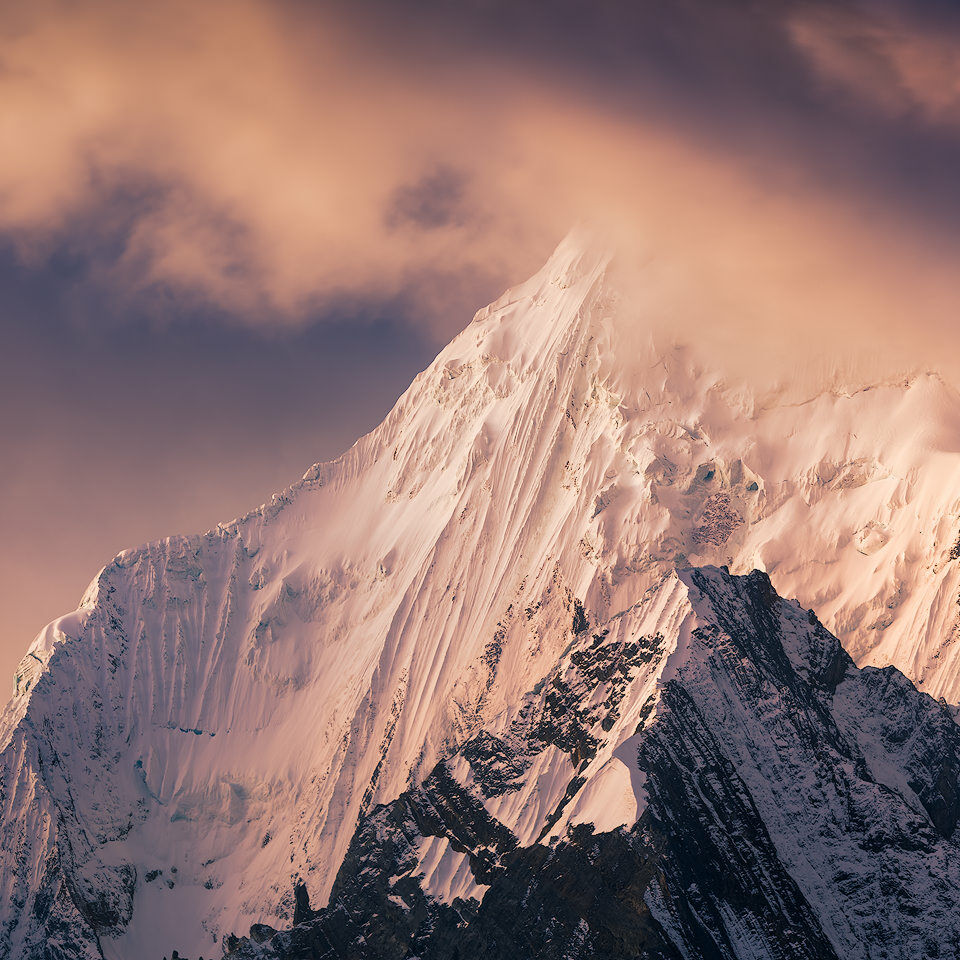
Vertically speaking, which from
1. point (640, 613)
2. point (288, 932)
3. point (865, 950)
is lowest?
point (865, 950)

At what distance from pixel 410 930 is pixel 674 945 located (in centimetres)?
3292

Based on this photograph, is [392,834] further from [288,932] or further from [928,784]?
[928,784]

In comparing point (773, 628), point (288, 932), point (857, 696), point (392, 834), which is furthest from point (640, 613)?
point (288, 932)

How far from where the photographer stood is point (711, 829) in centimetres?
13912

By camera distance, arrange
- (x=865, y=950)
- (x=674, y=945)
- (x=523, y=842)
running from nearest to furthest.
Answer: (x=674, y=945) < (x=865, y=950) < (x=523, y=842)

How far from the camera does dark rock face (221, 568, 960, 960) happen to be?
440 feet

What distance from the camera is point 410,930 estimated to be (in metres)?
149

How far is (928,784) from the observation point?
161000 mm

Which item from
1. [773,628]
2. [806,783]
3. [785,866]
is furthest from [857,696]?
[785,866]

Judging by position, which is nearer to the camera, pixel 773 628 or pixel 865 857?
pixel 865 857

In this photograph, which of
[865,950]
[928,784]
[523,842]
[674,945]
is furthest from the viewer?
[928,784]

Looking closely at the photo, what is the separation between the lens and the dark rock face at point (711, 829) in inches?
5285

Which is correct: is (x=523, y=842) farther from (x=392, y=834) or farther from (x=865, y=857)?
(x=865, y=857)

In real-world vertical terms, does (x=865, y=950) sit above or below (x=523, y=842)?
below
